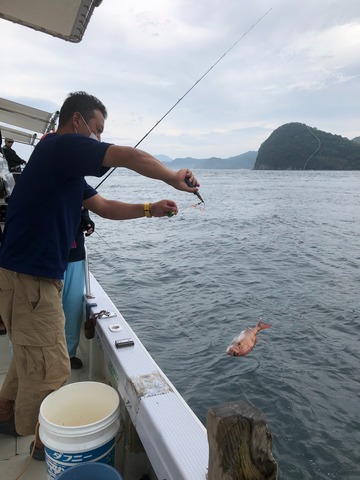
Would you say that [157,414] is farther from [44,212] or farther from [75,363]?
[75,363]

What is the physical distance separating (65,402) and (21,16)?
10.2 feet

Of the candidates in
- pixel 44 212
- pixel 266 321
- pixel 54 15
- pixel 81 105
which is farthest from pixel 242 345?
pixel 54 15

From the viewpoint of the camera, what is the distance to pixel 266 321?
7641mm

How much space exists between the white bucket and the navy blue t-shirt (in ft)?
2.61

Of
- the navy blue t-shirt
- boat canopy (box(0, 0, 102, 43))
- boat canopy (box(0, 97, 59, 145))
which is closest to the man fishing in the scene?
the navy blue t-shirt

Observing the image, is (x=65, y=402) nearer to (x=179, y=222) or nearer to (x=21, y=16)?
(x=21, y=16)

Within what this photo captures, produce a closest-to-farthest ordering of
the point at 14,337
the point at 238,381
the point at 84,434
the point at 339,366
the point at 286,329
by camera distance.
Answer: the point at 84,434 → the point at 14,337 → the point at 238,381 → the point at 339,366 → the point at 286,329

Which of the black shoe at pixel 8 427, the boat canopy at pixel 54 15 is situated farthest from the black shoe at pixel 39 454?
the boat canopy at pixel 54 15

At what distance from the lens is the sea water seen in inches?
191

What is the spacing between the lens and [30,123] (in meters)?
9.56

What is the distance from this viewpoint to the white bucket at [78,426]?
6.66 feet

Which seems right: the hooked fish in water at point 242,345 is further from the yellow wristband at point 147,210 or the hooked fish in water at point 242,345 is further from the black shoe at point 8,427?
the black shoe at point 8,427

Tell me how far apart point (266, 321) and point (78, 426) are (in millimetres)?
6020

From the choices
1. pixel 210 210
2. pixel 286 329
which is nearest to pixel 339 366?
pixel 286 329
